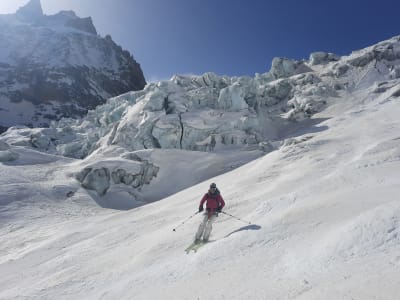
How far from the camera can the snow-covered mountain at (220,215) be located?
26.9 ft

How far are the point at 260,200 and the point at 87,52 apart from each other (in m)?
180

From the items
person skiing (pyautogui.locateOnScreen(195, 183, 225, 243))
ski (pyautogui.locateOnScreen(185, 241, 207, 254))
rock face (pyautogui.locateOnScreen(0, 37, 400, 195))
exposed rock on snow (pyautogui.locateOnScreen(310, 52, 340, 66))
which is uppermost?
exposed rock on snow (pyautogui.locateOnScreen(310, 52, 340, 66))

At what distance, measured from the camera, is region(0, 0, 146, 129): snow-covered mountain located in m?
142

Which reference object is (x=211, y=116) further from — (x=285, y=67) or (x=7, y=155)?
(x=285, y=67)

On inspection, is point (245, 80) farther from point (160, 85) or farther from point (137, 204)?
point (137, 204)

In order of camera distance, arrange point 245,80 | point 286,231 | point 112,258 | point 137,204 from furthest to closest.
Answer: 1. point 245,80
2. point 137,204
3. point 112,258
4. point 286,231

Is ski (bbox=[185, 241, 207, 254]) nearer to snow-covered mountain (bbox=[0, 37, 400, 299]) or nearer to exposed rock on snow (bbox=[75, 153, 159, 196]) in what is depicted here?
snow-covered mountain (bbox=[0, 37, 400, 299])

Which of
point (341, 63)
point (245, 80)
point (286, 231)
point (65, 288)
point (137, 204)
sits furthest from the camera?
point (341, 63)

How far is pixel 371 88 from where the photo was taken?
173 ft

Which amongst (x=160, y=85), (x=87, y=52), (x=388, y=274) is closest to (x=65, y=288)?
(x=388, y=274)

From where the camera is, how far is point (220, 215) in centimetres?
1495

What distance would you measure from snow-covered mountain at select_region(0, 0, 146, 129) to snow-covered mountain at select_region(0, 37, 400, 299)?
342 ft

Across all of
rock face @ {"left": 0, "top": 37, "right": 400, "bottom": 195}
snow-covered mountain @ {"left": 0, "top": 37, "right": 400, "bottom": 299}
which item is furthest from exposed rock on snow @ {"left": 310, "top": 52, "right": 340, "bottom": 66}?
snow-covered mountain @ {"left": 0, "top": 37, "right": 400, "bottom": 299}

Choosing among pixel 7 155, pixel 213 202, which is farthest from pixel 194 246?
pixel 7 155
